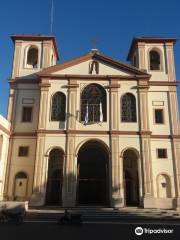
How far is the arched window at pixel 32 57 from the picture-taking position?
32.0 metres

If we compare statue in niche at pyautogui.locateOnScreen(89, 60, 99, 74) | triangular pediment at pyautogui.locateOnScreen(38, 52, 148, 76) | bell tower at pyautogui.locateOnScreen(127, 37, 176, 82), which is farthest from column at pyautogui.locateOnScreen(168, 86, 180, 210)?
statue in niche at pyautogui.locateOnScreen(89, 60, 99, 74)

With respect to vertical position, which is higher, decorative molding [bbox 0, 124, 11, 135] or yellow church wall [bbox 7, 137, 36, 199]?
decorative molding [bbox 0, 124, 11, 135]

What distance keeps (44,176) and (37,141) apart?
302 cm

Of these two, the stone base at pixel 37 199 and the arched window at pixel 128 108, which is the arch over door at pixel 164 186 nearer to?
the arched window at pixel 128 108

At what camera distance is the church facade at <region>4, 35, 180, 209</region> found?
25766 millimetres

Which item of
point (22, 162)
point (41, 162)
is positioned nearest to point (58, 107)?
point (41, 162)

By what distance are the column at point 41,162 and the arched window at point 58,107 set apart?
2.61ft

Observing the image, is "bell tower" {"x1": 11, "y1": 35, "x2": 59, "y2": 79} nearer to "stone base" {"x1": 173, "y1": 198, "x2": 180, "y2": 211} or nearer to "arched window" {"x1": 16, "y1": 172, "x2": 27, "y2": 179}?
"arched window" {"x1": 16, "y1": 172, "x2": 27, "y2": 179}

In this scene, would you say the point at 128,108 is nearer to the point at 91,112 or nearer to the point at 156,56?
the point at 91,112

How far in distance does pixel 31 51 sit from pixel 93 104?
9.57m

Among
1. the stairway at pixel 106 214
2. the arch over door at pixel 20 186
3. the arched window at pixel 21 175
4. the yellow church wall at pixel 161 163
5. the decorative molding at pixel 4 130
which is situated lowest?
the stairway at pixel 106 214

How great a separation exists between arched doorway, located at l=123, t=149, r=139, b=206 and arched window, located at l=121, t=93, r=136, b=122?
2830 millimetres

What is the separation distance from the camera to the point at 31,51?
32281 mm

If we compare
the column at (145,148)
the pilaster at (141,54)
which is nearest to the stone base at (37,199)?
the column at (145,148)
